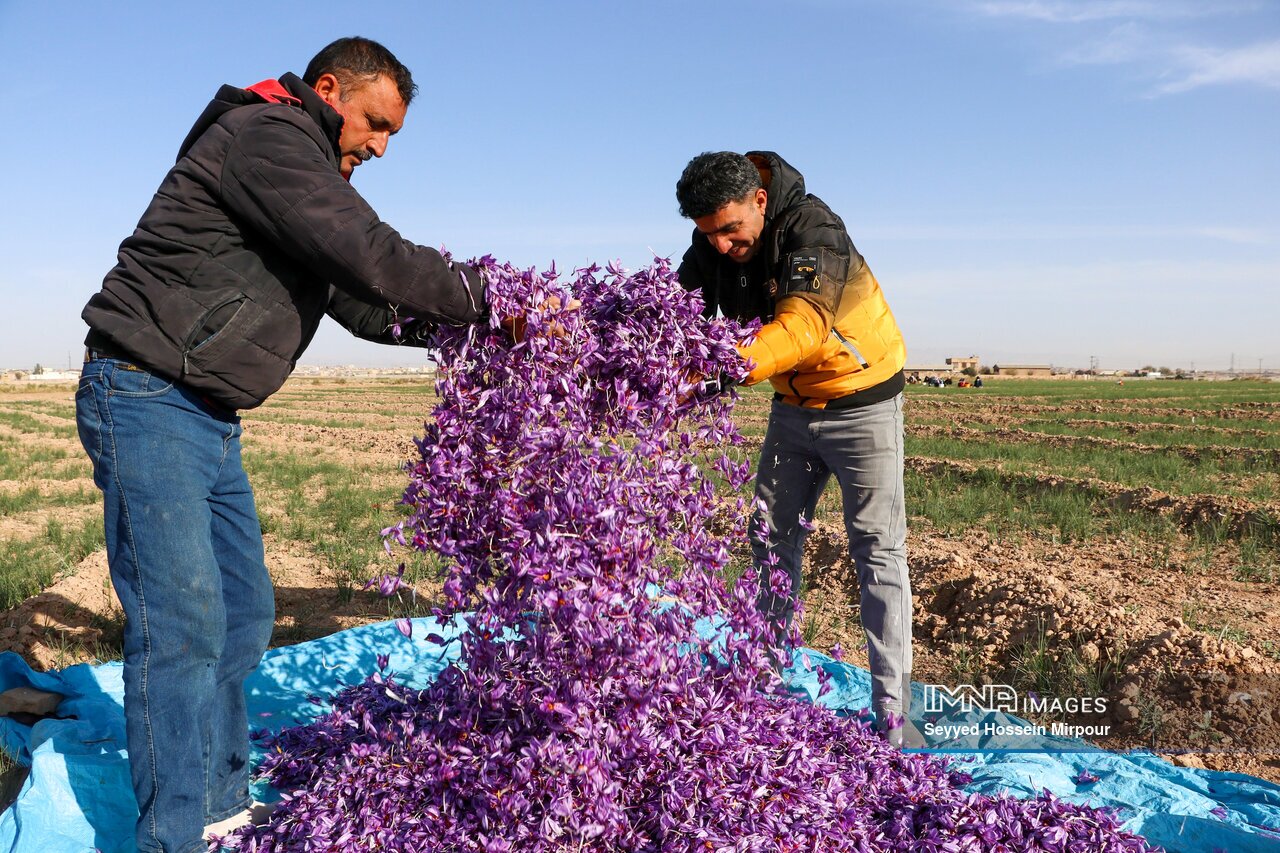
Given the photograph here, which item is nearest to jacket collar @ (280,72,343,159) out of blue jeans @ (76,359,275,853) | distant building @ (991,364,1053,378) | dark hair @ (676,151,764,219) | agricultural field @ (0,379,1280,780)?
blue jeans @ (76,359,275,853)

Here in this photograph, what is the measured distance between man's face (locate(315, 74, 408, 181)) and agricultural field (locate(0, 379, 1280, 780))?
3.37 m

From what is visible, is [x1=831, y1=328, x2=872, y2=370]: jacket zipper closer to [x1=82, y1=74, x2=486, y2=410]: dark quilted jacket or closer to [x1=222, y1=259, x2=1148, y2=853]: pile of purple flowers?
[x1=222, y1=259, x2=1148, y2=853]: pile of purple flowers

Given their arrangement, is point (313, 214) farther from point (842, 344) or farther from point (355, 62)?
point (842, 344)

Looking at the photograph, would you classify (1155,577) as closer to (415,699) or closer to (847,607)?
(847,607)

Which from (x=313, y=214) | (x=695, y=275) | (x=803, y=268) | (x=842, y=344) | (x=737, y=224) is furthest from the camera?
(x=695, y=275)

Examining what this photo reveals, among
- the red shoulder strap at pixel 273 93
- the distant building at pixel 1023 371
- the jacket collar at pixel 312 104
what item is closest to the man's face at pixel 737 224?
the jacket collar at pixel 312 104

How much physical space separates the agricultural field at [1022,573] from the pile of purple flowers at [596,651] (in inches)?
74.2

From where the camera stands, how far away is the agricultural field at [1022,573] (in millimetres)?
4410

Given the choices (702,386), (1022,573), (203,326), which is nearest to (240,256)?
(203,326)

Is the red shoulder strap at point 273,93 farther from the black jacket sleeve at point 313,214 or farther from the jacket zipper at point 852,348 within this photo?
the jacket zipper at point 852,348

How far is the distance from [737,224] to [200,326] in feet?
6.63

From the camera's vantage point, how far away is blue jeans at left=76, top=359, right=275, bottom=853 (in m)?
2.47

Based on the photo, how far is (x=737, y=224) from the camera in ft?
11.1

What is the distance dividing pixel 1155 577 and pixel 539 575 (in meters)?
6.37
